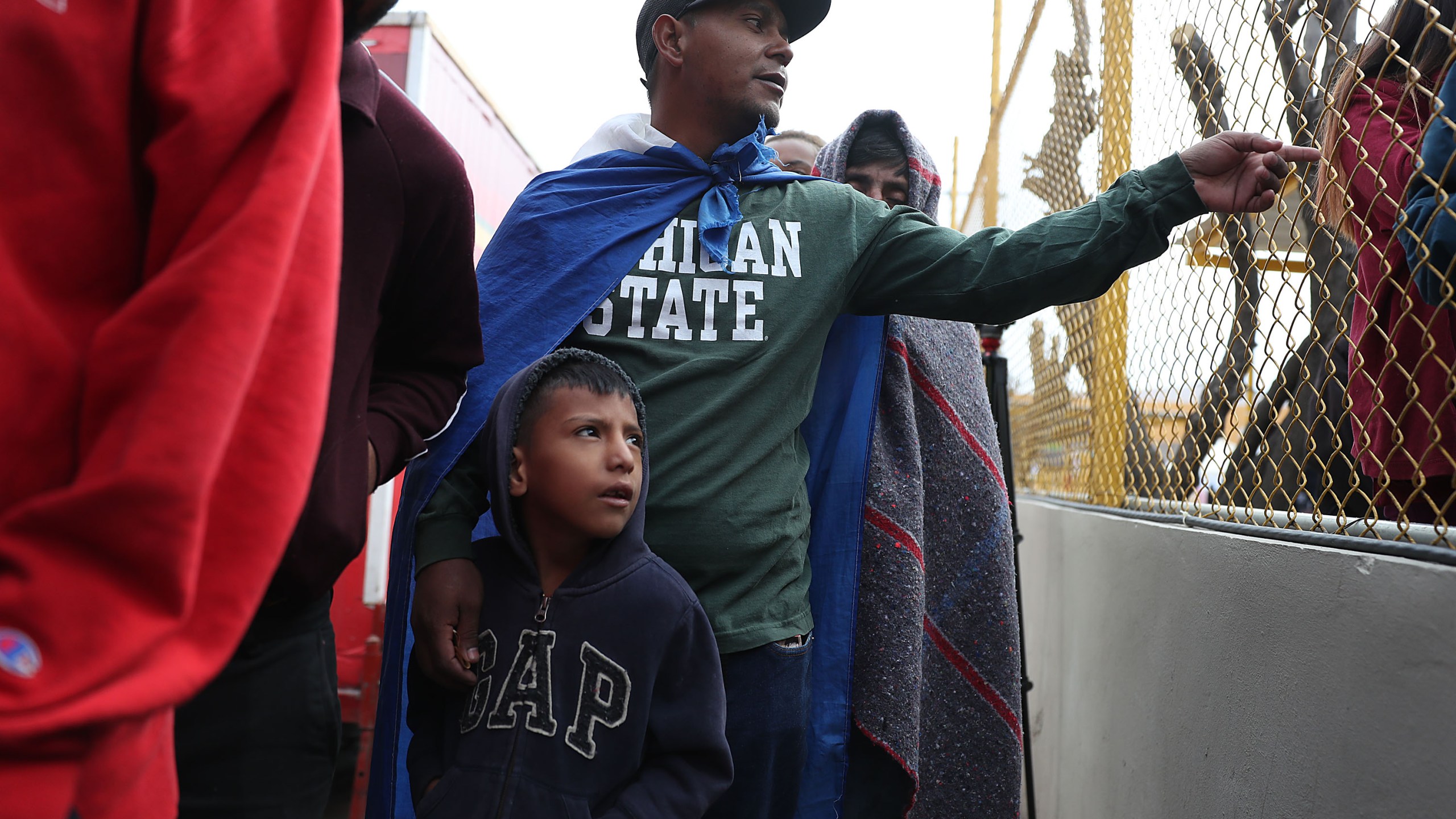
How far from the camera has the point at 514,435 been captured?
1685mm

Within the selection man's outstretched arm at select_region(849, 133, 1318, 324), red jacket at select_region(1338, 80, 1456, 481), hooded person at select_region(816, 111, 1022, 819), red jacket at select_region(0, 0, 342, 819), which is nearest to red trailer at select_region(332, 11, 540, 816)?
hooded person at select_region(816, 111, 1022, 819)

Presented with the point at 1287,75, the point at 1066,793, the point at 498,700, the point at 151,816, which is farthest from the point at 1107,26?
the point at 151,816

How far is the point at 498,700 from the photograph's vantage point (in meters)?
1.52

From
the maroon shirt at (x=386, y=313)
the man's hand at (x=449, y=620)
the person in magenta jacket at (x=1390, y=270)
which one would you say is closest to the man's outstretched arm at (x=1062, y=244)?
the person in magenta jacket at (x=1390, y=270)

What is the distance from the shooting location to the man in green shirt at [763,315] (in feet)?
5.82

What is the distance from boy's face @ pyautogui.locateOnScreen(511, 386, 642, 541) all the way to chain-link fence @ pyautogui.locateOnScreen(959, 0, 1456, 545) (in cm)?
115

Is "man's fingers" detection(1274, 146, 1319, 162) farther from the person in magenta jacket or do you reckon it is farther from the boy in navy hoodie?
the boy in navy hoodie

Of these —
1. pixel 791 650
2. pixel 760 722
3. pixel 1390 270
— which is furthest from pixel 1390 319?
pixel 760 722

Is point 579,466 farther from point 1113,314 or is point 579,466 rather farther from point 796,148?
point 796,148

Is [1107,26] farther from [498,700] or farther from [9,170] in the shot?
[9,170]

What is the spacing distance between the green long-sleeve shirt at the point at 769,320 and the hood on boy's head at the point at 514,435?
0.38 feet

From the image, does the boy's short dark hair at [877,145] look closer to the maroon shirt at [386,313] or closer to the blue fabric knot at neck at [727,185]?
the blue fabric knot at neck at [727,185]

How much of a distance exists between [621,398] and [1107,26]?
97.9 inches

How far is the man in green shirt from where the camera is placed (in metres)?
1.78
